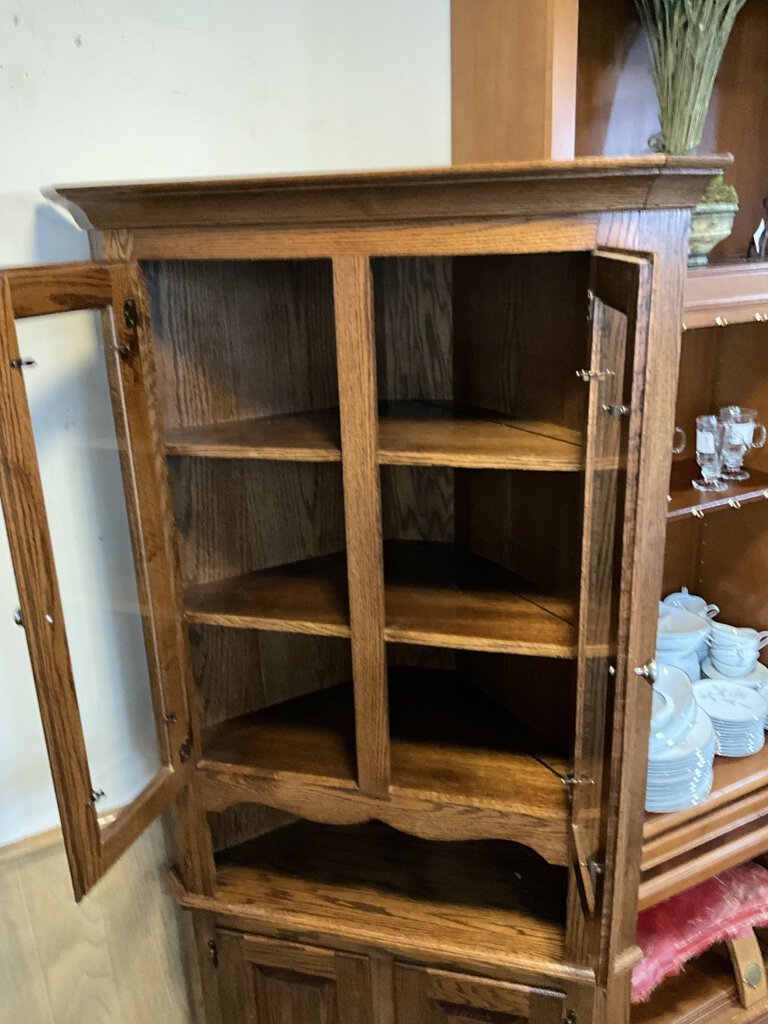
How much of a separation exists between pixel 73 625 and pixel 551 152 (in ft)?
3.50

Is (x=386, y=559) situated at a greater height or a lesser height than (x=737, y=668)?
greater

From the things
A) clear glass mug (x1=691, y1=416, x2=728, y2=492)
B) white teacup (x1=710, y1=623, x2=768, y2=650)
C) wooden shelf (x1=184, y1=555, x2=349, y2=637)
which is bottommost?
white teacup (x1=710, y1=623, x2=768, y2=650)

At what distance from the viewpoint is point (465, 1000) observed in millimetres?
1441

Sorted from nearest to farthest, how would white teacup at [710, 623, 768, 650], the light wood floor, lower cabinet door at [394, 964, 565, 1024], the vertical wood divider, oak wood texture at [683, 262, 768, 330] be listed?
the vertical wood divider
oak wood texture at [683, 262, 768, 330]
lower cabinet door at [394, 964, 565, 1024]
the light wood floor
white teacup at [710, 623, 768, 650]

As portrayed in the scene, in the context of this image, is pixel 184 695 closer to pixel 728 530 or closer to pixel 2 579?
pixel 2 579

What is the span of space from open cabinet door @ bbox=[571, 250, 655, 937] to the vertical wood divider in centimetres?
30

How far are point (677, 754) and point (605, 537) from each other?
0.59 metres

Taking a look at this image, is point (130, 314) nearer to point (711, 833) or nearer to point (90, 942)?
point (90, 942)

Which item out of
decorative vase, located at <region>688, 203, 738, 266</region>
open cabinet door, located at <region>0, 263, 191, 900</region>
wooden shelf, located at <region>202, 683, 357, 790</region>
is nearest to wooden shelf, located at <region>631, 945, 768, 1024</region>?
wooden shelf, located at <region>202, 683, 357, 790</region>

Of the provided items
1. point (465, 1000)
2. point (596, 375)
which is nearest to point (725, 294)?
point (596, 375)

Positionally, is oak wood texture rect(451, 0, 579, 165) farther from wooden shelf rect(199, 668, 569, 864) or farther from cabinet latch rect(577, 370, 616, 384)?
wooden shelf rect(199, 668, 569, 864)

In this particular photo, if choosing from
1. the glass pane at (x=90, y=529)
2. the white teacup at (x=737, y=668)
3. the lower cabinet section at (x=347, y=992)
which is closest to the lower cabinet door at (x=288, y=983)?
the lower cabinet section at (x=347, y=992)

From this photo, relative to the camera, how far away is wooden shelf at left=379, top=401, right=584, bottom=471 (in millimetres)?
1147

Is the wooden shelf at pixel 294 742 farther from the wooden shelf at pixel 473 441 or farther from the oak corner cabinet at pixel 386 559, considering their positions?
the wooden shelf at pixel 473 441
